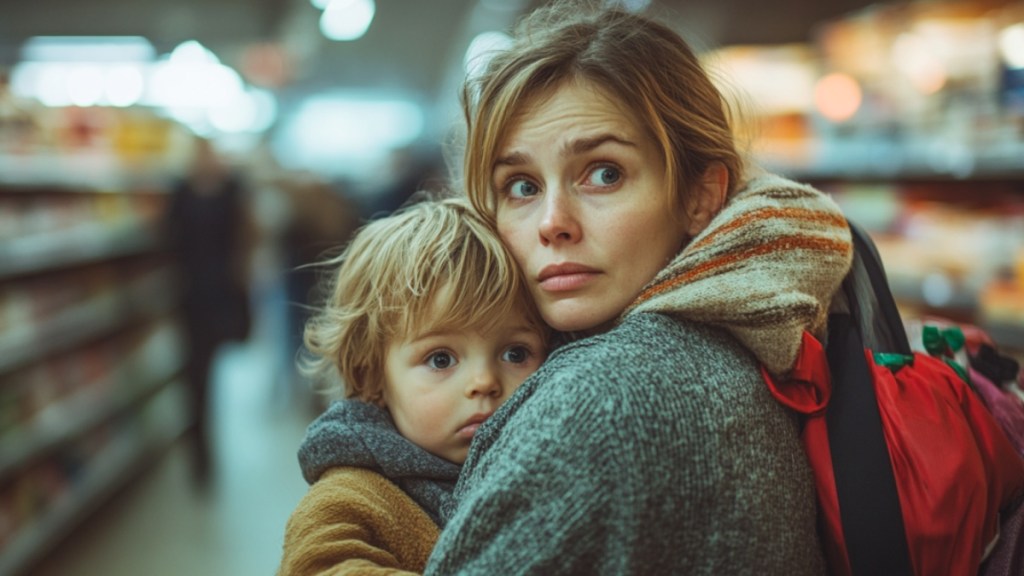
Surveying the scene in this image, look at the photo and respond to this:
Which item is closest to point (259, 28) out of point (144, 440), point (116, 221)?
point (116, 221)

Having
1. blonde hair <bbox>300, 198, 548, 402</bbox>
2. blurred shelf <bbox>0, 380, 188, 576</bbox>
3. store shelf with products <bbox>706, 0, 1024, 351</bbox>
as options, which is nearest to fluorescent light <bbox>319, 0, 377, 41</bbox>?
blurred shelf <bbox>0, 380, 188, 576</bbox>

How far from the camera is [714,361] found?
1027 millimetres

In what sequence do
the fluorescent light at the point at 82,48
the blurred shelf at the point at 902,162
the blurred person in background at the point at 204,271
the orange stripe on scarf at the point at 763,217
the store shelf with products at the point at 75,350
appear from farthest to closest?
1. the fluorescent light at the point at 82,48
2. the blurred person in background at the point at 204,271
3. the store shelf with products at the point at 75,350
4. the blurred shelf at the point at 902,162
5. the orange stripe on scarf at the point at 763,217

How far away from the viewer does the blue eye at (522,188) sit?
1281 millimetres

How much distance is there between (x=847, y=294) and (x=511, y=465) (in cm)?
64

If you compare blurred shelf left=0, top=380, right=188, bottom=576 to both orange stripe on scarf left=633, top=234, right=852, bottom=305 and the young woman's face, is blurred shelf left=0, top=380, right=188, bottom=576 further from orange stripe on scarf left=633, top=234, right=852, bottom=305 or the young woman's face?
orange stripe on scarf left=633, top=234, right=852, bottom=305

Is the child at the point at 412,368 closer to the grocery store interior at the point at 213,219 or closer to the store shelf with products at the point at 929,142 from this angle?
the grocery store interior at the point at 213,219

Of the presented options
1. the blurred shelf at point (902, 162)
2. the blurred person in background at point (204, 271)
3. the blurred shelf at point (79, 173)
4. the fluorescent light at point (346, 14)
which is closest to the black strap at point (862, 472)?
the blurred shelf at point (902, 162)

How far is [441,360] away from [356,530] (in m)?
0.34

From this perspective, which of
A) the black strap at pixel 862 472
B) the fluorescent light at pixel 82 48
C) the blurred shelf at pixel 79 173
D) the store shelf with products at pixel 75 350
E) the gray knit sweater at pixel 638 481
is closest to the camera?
the gray knit sweater at pixel 638 481

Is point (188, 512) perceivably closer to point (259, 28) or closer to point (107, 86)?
point (107, 86)

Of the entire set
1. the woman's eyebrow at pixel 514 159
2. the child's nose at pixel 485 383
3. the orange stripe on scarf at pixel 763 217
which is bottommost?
the child's nose at pixel 485 383

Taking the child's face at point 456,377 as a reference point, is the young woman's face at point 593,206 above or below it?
above

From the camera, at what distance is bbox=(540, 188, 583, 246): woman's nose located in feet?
3.90
